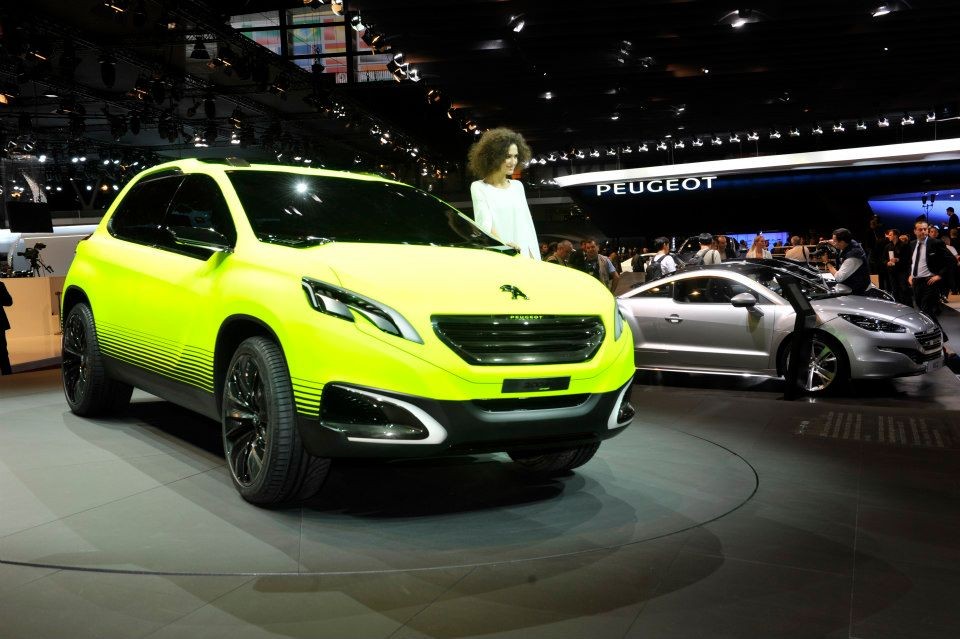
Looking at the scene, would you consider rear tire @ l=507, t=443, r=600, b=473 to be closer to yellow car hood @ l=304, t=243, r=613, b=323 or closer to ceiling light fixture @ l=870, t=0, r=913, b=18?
yellow car hood @ l=304, t=243, r=613, b=323

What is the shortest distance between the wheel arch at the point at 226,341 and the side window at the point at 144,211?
1.18 metres

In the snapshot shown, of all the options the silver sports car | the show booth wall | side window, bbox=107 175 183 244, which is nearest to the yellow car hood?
side window, bbox=107 175 183 244

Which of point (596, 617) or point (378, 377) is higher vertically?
point (378, 377)

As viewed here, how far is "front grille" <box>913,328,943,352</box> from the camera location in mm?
8570

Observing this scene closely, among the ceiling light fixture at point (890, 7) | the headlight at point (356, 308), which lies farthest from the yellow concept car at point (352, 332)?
the ceiling light fixture at point (890, 7)

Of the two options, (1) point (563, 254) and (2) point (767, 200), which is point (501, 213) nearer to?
(1) point (563, 254)

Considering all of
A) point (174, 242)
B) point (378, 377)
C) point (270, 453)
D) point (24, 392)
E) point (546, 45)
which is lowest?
point (24, 392)

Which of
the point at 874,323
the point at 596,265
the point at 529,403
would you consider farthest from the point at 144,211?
the point at 596,265

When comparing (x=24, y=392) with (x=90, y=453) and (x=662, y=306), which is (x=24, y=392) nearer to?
(x=90, y=453)

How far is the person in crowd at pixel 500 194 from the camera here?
582 cm

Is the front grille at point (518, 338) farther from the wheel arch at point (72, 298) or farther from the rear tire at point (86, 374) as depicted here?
the wheel arch at point (72, 298)

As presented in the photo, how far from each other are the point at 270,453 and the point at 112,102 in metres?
23.9

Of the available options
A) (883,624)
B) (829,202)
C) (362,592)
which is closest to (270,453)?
(362,592)

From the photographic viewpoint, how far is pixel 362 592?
319cm
